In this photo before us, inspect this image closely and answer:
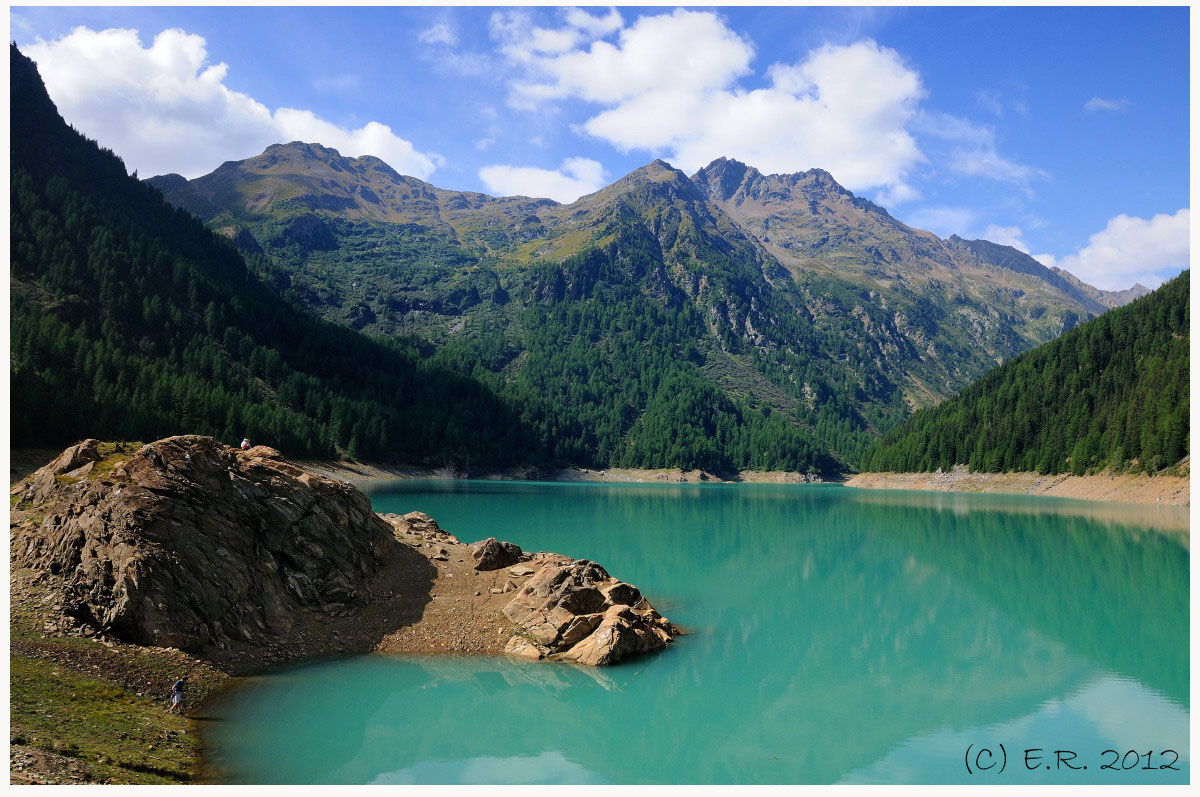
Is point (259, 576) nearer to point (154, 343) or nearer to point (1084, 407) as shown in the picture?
point (154, 343)

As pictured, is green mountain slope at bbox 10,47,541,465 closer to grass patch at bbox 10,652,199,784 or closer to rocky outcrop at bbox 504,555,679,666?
grass patch at bbox 10,652,199,784

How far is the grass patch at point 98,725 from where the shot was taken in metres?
13.1

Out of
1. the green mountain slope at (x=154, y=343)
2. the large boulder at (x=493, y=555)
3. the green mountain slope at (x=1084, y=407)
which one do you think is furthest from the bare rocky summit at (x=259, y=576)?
the green mountain slope at (x=1084, y=407)

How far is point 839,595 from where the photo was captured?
37.1 m

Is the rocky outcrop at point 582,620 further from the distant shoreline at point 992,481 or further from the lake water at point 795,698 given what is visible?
the distant shoreline at point 992,481

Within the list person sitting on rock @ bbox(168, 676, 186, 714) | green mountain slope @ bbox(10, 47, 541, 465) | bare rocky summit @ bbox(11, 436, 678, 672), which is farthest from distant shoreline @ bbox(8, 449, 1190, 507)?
person sitting on rock @ bbox(168, 676, 186, 714)

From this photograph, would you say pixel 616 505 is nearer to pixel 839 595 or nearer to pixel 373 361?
pixel 839 595

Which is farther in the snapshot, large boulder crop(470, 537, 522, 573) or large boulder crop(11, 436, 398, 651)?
large boulder crop(470, 537, 522, 573)

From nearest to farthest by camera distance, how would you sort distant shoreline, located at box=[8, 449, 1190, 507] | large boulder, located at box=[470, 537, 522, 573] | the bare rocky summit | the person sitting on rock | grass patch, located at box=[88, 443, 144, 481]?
the person sitting on rock < the bare rocky summit < grass patch, located at box=[88, 443, 144, 481] < large boulder, located at box=[470, 537, 522, 573] < distant shoreline, located at box=[8, 449, 1190, 507]

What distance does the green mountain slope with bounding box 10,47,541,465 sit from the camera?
100088 mm

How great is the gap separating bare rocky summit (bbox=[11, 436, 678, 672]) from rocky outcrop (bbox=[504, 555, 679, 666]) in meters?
0.06

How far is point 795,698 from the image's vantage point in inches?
824

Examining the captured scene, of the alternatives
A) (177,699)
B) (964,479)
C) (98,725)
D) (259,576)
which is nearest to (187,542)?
(259,576)

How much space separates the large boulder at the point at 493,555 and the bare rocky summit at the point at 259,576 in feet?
1.07
